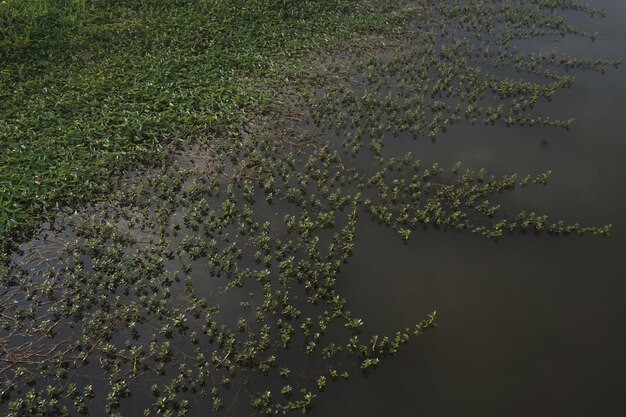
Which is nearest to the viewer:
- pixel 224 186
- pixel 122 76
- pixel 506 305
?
pixel 506 305

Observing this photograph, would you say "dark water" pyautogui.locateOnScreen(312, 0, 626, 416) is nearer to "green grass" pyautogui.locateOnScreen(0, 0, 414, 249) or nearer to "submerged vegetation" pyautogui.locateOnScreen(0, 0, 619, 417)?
"submerged vegetation" pyautogui.locateOnScreen(0, 0, 619, 417)

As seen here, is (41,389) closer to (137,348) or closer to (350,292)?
(137,348)

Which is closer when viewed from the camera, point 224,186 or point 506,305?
point 506,305

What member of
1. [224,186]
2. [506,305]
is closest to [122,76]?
[224,186]

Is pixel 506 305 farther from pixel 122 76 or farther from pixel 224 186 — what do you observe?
pixel 122 76

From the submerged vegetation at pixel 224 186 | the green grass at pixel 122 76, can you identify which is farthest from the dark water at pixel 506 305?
the green grass at pixel 122 76
